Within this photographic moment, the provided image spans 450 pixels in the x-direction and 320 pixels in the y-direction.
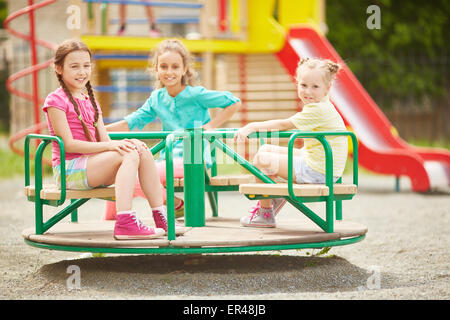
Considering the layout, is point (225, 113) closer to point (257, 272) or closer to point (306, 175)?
point (306, 175)

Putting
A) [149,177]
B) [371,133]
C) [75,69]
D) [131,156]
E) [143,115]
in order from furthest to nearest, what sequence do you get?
[371,133], [143,115], [75,69], [149,177], [131,156]

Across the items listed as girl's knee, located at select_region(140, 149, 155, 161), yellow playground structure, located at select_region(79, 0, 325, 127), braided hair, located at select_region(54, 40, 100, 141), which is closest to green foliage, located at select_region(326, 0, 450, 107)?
yellow playground structure, located at select_region(79, 0, 325, 127)

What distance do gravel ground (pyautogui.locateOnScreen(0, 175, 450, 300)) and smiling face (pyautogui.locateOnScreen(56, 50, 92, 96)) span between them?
3.75 feet

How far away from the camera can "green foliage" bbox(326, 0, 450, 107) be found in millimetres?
18516

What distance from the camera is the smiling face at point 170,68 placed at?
4895 millimetres

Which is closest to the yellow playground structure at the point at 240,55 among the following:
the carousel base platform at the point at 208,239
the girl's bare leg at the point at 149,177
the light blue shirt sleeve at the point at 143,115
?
the light blue shirt sleeve at the point at 143,115

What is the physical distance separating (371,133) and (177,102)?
198 inches

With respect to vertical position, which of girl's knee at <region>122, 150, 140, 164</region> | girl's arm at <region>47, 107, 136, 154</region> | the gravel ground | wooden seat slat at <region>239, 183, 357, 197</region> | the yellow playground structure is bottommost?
the gravel ground

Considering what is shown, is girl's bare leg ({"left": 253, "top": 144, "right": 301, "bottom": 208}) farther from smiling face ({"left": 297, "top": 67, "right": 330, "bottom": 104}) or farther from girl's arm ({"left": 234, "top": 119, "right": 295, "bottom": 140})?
smiling face ({"left": 297, "top": 67, "right": 330, "bottom": 104})

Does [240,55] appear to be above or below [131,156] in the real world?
above

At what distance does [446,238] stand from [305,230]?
1.80m

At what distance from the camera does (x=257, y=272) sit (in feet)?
14.6

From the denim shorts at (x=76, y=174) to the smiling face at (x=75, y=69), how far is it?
17.7 inches

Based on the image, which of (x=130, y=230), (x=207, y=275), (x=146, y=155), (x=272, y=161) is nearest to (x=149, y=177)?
(x=146, y=155)
